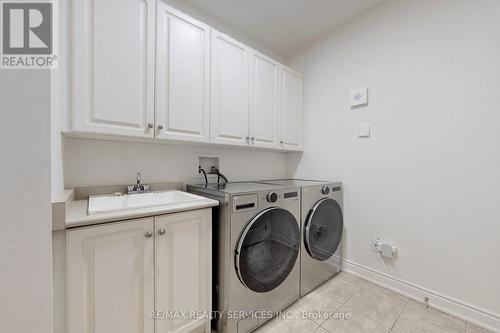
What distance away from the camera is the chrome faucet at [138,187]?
57.9 inches

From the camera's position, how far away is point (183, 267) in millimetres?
1134

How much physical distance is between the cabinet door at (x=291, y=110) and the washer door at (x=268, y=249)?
3.25ft

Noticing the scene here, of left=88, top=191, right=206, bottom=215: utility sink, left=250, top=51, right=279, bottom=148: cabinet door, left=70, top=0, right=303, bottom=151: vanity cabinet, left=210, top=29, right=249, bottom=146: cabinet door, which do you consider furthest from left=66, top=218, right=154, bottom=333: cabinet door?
left=250, top=51, right=279, bottom=148: cabinet door

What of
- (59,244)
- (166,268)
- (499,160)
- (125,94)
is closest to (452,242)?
(499,160)

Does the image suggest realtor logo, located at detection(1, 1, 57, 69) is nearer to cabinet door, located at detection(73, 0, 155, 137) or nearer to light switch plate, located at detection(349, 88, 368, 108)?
cabinet door, located at detection(73, 0, 155, 137)

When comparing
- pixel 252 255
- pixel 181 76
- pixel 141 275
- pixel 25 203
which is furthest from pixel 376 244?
pixel 25 203

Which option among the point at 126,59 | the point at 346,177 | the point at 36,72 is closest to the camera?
the point at 36,72

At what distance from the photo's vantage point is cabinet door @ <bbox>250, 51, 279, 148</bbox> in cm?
191

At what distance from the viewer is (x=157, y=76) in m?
1.34

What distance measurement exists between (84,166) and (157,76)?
2.62ft

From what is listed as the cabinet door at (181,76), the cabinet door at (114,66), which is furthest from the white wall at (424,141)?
the cabinet door at (114,66)

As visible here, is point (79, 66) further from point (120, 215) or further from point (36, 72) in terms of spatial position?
point (120, 215)

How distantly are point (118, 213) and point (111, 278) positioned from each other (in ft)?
1.01

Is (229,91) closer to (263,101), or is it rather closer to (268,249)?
(263,101)
